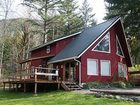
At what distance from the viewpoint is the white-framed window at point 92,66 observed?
23859 mm

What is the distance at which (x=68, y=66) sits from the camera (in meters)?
24.7

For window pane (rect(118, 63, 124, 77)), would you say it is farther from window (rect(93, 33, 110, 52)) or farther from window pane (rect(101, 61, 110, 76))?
window (rect(93, 33, 110, 52))

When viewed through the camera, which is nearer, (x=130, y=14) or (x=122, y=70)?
(x=122, y=70)

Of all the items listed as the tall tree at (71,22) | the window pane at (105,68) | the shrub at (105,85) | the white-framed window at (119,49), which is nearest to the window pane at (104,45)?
the window pane at (105,68)

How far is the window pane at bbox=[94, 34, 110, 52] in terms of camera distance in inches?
980

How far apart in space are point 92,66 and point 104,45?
252cm

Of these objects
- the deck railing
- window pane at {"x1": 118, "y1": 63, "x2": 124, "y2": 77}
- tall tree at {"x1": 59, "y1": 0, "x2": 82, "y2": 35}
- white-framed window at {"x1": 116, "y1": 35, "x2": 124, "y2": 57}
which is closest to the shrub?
window pane at {"x1": 118, "y1": 63, "x2": 124, "y2": 77}

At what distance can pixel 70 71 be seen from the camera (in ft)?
79.9

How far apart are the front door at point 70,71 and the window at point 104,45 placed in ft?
8.13

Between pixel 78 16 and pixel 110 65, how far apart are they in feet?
92.2

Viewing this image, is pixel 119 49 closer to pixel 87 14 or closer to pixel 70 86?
pixel 70 86

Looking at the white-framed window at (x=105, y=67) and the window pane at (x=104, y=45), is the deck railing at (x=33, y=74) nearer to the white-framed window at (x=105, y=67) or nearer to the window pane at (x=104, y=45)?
the white-framed window at (x=105, y=67)

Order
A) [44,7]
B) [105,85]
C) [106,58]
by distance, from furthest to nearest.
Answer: [44,7]
[106,58]
[105,85]

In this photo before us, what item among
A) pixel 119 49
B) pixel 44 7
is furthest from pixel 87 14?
pixel 119 49
